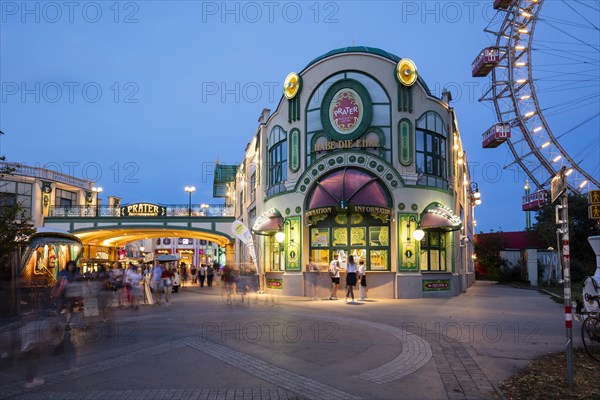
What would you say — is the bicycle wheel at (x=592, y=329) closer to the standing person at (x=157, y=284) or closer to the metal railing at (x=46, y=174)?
the standing person at (x=157, y=284)

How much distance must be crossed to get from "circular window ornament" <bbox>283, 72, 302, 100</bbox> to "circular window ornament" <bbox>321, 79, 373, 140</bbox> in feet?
5.37

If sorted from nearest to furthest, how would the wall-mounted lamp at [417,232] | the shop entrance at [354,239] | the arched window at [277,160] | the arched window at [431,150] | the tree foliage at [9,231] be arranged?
the tree foliage at [9,231] < the wall-mounted lamp at [417,232] < the shop entrance at [354,239] < the arched window at [431,150] < the arched window at [277,160]

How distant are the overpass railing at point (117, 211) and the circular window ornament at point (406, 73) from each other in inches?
1000

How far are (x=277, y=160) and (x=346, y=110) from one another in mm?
4986

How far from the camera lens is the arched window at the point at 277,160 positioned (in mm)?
27250

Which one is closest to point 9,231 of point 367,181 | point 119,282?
point 119,282

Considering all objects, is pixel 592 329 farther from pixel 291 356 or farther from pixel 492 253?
pixel 492 253

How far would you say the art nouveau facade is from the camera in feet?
76.8


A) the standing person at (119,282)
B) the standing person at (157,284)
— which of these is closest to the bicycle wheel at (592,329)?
the standing person at (157,284)

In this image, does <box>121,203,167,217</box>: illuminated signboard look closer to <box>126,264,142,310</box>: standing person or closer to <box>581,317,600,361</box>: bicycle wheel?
<box>126,264,142,310</box>: standing person

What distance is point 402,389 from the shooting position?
24.9 ft

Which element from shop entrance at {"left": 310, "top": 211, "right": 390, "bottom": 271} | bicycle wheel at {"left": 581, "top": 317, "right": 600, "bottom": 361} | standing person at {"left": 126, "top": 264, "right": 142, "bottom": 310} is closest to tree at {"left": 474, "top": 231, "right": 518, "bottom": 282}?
shop entrance at {"left": 310, "top": 211, "right": 390, "bottom": 271}

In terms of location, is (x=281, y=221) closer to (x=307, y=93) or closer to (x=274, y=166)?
(x=274, y=166)

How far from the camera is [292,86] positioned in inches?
1040
